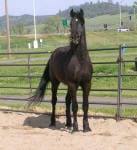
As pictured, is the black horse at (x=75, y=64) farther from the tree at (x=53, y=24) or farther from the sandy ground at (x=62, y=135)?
the tree at (x=53, y=24)

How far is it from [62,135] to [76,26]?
212 centimetres

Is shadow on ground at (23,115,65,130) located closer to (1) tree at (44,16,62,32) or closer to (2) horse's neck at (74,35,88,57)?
(2) horse's neck at (74,35,88,57)

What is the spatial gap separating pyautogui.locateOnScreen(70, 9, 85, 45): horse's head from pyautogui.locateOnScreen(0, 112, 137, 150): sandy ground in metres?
1.81

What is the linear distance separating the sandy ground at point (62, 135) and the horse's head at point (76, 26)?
5.94 ft

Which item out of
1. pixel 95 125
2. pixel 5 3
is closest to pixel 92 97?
pixel 95 125

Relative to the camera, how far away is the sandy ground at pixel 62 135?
25.5ft

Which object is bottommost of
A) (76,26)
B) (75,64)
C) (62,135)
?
(62,135)

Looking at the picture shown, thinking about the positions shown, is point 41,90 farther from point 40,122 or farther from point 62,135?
point 62,135

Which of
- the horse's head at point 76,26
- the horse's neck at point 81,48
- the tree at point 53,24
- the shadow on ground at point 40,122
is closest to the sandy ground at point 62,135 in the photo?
the shadow on ground at point 40,122

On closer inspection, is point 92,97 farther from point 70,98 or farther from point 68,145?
point 68,145

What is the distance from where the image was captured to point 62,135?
29.1 ft

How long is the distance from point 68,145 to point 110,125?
2037mm

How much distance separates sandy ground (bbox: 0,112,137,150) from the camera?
7.76m

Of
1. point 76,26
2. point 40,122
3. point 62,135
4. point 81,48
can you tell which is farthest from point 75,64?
point 40,122
